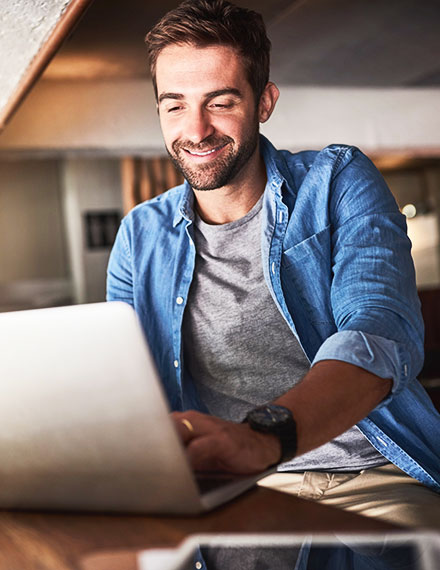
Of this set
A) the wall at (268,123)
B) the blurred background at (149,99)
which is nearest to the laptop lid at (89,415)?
the blurred background at (149,99)

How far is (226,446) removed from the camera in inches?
28.0

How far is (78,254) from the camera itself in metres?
8.90

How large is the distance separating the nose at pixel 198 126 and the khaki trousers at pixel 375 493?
0.74 meters

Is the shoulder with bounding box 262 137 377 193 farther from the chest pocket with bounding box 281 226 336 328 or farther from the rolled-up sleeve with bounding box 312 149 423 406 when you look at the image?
the chest pocket with bounding box 281 226 336 328

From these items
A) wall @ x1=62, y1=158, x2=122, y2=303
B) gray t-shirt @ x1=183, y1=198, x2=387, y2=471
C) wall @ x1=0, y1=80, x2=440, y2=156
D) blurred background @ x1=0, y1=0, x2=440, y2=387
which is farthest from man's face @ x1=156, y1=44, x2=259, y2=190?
wall @ x1=62, y1=158, x2=122, y2=303

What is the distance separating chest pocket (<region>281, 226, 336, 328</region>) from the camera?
4.50 ft

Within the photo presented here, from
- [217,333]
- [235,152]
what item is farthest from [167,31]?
[217,333]

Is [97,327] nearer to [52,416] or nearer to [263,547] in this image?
[52,416]

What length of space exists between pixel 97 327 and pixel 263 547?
25cm

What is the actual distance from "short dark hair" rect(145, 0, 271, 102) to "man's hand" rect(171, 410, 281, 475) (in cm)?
99

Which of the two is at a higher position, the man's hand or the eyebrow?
the eyebrow

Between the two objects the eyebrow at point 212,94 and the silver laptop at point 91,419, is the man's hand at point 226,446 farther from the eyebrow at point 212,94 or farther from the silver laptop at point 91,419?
the eyebrow at point 212,94

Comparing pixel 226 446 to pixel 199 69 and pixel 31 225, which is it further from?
pixel 31 225

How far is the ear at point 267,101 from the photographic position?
5.33 ft
